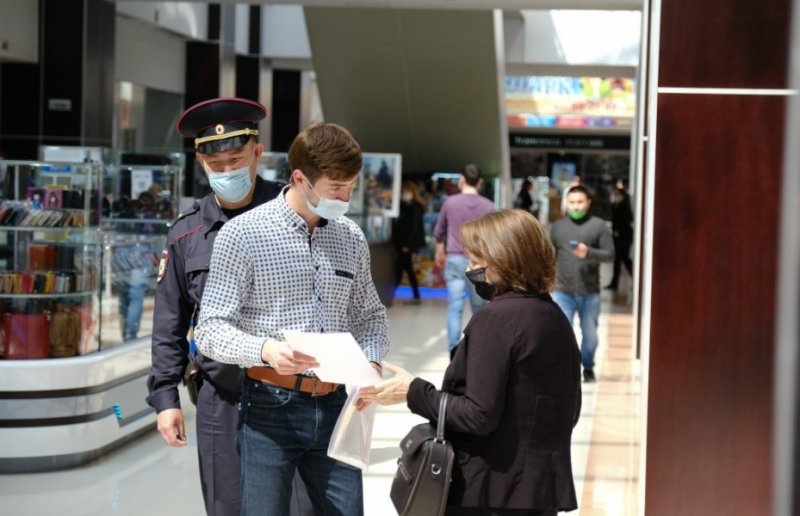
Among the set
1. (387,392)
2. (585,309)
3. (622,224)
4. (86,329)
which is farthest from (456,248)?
(622,224)

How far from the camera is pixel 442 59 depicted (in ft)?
52.7

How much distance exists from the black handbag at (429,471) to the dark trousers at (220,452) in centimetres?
49

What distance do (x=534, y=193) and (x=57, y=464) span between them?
26.9 metres

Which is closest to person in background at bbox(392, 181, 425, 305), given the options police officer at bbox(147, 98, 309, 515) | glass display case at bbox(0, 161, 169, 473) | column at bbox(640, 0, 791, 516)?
glass display case at bbox(0, 161, 169, 473)

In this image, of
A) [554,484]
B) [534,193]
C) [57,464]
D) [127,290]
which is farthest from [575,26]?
[554,484]

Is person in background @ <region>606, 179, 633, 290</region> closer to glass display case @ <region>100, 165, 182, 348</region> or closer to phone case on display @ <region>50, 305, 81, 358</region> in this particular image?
glass display case @ <region>100, 165, 182, 348</region>

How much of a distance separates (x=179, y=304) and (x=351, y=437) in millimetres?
662

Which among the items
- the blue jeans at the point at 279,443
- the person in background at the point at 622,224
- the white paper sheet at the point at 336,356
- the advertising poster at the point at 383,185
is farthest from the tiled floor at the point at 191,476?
the person in background at the point at 622,224

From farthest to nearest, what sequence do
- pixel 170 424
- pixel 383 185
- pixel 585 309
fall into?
1. pixel 383 185
2. pixel 585 309
3. pixel 170 424

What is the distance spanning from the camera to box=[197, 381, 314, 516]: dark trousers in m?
2.70

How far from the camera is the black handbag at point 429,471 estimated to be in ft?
7.75

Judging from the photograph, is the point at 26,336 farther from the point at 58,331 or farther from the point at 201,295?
the point at 201,295

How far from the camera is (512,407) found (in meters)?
2.36

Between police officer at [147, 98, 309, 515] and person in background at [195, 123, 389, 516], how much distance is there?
18 centimetres
